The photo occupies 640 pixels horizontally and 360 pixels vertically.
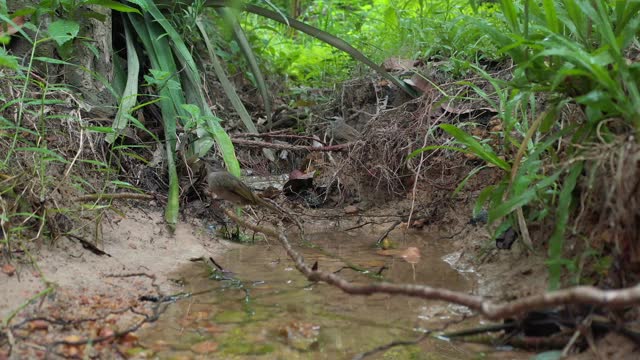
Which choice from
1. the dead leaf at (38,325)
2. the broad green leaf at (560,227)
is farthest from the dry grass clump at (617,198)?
the dead leaf at (38,325)

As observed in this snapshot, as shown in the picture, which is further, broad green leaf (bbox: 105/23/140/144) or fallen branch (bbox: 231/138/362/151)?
fallen branch (bbox: 231/138/362/151)

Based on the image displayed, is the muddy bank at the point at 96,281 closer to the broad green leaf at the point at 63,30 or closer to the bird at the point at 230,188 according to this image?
the bird at the point at 230,188

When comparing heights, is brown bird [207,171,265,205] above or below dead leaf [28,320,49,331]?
above

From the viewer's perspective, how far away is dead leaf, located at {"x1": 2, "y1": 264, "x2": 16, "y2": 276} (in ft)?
6.17

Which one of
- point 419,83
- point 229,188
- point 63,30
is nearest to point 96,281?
point 229,188

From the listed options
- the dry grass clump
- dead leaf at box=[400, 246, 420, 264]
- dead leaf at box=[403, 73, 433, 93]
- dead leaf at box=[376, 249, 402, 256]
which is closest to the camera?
the dry grass clump

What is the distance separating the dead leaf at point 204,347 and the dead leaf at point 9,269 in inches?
25.7

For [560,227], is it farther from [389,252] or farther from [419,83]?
[419,83]

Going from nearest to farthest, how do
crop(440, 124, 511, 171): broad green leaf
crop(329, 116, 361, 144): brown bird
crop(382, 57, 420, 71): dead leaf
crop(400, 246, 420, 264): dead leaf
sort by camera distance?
1. crop(440, 124, 511, 171): broad green leaf
2. crop(400, 246, 420, 264): dead leaf
3. crop(329, 116, 361, 144): brown bird
4. crop(382, 57, 420, 71): dead leaf

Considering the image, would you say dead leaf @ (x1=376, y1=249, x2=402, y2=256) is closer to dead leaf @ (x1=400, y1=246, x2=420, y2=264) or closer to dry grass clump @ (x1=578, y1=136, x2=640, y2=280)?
dead leaf @ (x1=400, y1=246, x2=420, y2=264)

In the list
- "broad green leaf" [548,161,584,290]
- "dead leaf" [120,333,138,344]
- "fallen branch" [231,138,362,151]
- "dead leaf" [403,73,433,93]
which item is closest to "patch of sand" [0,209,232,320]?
"dead leaf" [120,333,138,344]

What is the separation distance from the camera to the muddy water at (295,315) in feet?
5.34

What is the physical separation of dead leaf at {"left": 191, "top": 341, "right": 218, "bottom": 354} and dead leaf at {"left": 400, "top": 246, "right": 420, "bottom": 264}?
111 centimetres

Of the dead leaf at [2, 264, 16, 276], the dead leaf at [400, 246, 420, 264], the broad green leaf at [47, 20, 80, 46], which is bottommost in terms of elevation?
the dead leaf at [400, 246, 420, 264]
